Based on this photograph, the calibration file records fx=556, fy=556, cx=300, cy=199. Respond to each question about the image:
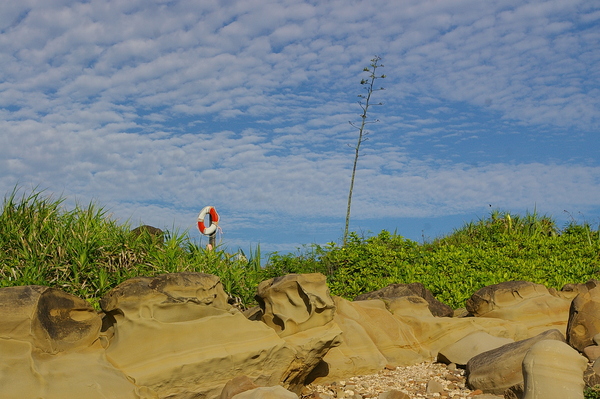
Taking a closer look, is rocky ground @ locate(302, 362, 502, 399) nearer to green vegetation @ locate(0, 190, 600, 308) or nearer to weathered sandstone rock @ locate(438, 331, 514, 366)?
weathered sandstone rock @ locate(438, 331, 514, 366)

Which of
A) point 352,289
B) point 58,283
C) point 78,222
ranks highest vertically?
point 78,222

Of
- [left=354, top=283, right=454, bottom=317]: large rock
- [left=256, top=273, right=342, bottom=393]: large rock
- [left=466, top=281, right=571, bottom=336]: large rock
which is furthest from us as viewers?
[left=354, top=283, right=454, bottom=317]: large rock

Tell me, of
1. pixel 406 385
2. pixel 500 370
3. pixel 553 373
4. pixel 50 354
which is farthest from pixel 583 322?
pixel 50 354

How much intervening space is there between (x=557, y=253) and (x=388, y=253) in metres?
4.53

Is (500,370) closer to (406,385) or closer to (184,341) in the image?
(406,385)

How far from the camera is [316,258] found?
41.8 ft

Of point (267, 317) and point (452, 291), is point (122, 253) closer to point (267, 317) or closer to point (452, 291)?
point (267, 317)

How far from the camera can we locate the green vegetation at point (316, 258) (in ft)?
25.5

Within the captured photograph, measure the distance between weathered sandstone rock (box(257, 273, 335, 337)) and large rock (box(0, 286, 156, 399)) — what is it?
168 cm

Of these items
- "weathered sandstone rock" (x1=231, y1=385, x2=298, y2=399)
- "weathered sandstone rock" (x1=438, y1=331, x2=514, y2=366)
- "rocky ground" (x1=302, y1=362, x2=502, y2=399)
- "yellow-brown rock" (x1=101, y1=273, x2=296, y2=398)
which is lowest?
"rocky ground" (x1=302, y1=362, x2=502, y2=399)

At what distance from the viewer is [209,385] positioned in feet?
16.0

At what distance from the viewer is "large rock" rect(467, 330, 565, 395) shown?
518 centimetres

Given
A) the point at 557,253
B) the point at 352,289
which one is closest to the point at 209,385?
the point at 352,289

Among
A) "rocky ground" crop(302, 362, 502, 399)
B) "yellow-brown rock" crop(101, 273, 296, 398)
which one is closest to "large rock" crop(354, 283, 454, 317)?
"rocky ground" crop(302, 362, 502, 399)
